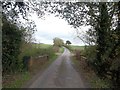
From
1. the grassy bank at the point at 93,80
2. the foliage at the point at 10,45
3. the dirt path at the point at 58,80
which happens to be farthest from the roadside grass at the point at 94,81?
the foliage at the point at 10,45

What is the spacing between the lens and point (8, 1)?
1434 cm

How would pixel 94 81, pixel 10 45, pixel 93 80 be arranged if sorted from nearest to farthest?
1. pixel 94 81
2. pixel 93 80
3. pixel 10 45

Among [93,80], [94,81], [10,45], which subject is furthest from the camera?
[10,45]

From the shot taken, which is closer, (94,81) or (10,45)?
(94,81)

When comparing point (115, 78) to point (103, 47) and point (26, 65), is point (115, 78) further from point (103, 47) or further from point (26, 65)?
point (26, 65)

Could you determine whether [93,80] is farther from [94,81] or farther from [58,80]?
[58,80]

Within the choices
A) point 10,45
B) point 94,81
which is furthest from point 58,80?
point 10,45

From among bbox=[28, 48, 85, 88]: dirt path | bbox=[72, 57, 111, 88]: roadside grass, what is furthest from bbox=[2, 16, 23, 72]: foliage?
bbox=[72, 57, 111, 88]: roadside grass

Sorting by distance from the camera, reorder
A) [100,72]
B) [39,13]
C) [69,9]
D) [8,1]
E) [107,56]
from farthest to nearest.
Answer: [69,9] < [100,72] < [39,13] < [107,56] < [8,1]

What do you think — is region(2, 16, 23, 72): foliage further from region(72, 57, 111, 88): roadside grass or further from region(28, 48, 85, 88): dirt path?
region(72, 57, 111, 88): roadside grass

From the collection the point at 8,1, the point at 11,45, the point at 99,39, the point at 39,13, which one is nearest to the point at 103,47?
the point at 99,39

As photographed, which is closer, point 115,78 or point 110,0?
point 115,78

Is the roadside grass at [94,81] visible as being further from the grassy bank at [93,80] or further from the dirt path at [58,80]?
the dirt path at [58,80]

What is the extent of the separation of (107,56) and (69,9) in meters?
6.01
